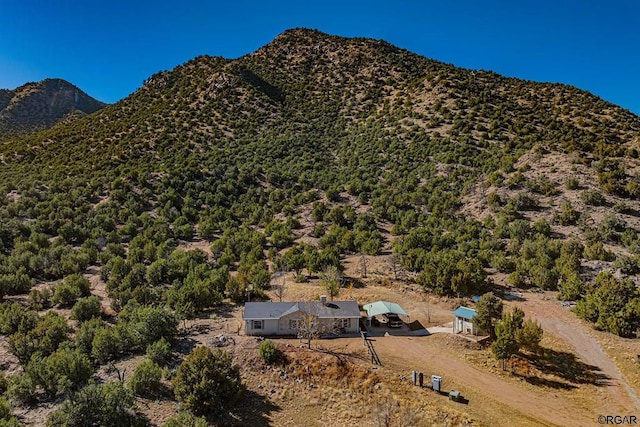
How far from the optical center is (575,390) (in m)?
21.2

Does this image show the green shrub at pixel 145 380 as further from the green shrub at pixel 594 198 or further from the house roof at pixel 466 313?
the green shrub at pixel 594 198


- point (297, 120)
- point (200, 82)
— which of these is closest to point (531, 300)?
point (297, 120)

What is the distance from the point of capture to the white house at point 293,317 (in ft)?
86.0

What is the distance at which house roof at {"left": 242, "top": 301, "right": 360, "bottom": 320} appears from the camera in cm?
2644

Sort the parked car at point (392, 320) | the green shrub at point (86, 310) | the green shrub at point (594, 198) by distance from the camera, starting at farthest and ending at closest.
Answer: the green shrub at point (594, 198) < the green shrub at point (86, 310) < the parked car at point (392, 320)

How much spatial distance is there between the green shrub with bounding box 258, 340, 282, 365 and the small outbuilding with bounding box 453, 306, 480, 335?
12375 millimetres

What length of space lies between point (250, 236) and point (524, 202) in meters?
33.0

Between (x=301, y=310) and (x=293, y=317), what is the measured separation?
731 millimetres

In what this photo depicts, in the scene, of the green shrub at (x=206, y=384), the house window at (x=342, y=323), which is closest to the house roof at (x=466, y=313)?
the house window at (x=342, y=323)

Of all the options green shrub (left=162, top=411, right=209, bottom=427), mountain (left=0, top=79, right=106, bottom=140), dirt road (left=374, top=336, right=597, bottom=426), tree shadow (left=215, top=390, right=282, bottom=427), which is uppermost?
mountain (left=0, top=79, right=106, bottom=140)

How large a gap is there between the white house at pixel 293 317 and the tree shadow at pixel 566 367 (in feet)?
37.1

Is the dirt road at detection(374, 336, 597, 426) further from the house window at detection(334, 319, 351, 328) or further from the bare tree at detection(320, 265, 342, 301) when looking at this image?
the bare tree at detection(320, 265, 342, 301)

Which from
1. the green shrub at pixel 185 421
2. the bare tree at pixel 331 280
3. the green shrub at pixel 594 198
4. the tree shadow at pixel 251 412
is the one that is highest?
the green shrub at pixel 594 198

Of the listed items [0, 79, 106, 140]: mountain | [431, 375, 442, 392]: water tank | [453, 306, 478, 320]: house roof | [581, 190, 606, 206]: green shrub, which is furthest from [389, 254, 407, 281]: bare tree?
[0, 79, 106, 140]: mountain
